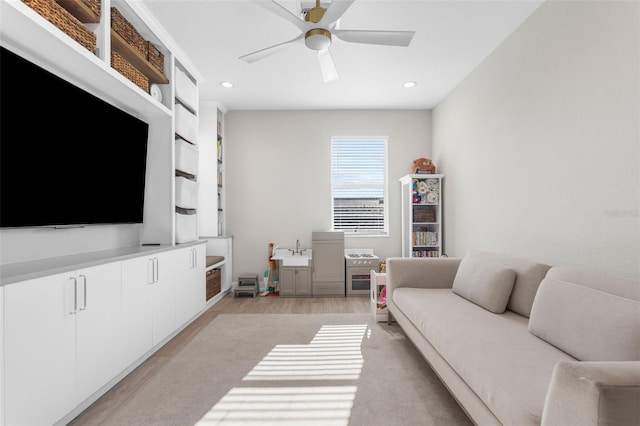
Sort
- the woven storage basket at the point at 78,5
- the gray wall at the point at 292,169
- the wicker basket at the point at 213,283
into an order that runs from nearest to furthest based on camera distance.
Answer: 1. the woven storage basket at the point at 78,5
2. the wicker basket at the point at 213,283
3. the gray wall at the point at 292,169

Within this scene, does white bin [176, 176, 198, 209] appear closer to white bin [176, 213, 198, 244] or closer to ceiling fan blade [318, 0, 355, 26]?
white bin [176, 213, 198, 244]

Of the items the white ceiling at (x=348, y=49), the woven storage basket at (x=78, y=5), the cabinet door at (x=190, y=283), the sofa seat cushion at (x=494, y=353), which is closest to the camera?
the sofa seat cushion at (x=494, y=353)

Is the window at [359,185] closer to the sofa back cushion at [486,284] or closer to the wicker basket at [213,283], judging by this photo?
the wicker basket at [213,283]

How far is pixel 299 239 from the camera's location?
15.6 ft

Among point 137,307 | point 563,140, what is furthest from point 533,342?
point 137,307

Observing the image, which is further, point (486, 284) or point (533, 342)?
point (486, 284)

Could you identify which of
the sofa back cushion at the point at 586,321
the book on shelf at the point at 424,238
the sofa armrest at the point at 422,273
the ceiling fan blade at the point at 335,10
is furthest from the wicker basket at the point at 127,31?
the book on shelf at the point at 424,238

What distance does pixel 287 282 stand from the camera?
4.32m

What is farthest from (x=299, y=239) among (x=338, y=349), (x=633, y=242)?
(x=633, y=242)

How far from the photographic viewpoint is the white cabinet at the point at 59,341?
134 centimetres

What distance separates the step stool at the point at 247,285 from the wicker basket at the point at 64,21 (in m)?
3.13

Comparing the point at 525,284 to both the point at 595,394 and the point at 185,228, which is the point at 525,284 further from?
the point at 185,228

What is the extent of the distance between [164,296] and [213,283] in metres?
1.44

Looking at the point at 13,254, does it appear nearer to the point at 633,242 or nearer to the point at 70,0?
the point at 70,0
